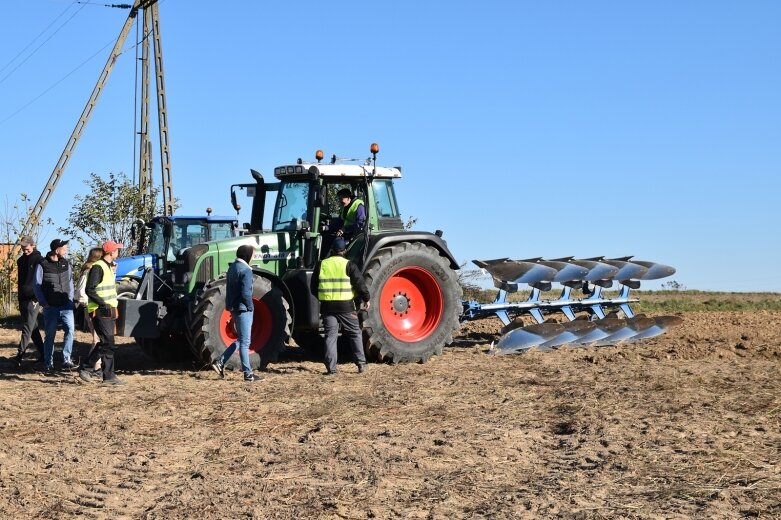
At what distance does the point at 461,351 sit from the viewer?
44.2ft

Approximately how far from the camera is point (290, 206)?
39.9 feet

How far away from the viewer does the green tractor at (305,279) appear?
11125 mm

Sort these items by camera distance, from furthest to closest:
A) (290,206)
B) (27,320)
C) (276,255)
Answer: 1. (27,320)
2. (290,206)
3. (276,255)

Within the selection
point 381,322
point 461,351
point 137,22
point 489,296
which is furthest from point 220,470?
point 137,22

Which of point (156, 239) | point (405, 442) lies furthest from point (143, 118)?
point (405, 442)

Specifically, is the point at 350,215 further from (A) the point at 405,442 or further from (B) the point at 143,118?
(B) the point at 143,118

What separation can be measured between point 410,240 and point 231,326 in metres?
2.54

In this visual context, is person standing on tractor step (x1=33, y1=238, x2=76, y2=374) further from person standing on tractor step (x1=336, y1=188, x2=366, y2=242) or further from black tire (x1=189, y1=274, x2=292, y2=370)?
person standing on tractor step (x1=336, y1=188, x2=366, y2=242)

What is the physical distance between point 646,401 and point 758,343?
5.16 meters

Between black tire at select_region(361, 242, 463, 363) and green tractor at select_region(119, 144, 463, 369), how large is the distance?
1cm

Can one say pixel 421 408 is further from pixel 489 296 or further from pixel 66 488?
pixel 489 296

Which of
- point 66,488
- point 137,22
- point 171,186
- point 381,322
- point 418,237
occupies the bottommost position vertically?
point 66,488

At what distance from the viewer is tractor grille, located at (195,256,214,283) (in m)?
11.6

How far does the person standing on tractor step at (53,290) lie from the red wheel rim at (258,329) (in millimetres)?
2251
